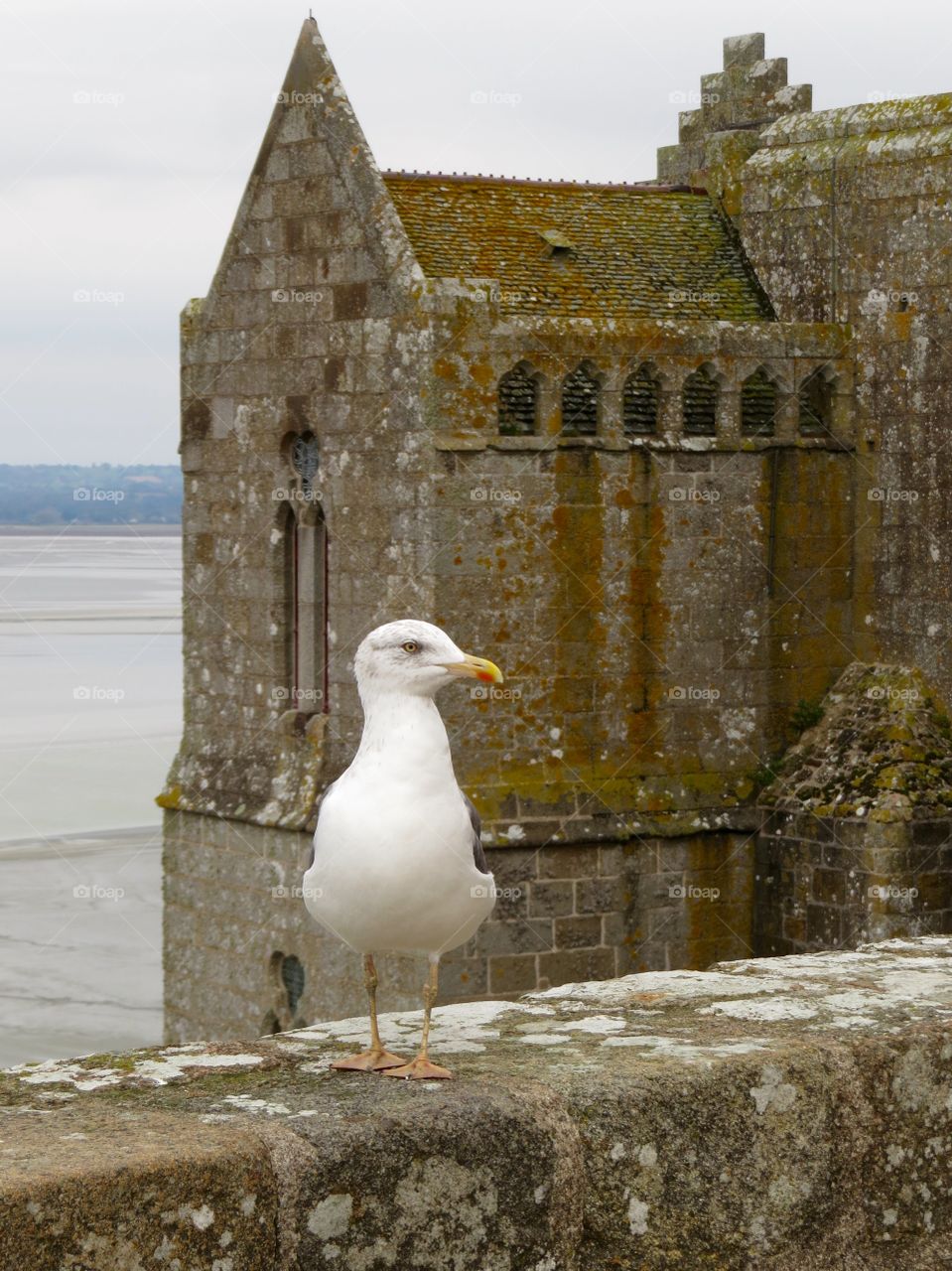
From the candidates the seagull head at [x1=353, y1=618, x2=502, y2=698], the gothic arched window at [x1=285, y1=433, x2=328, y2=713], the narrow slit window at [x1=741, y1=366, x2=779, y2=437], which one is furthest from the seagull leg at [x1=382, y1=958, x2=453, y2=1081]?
the narrow slit window at [x1=741, y1=366, x2=779, y2=437]

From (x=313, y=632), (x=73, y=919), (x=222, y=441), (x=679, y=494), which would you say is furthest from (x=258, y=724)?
(x=73, y=919)

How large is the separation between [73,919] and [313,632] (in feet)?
27.7

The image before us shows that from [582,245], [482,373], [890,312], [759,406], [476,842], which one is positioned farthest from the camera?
[582,245]

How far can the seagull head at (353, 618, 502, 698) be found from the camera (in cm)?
488

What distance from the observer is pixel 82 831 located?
87.8 ft

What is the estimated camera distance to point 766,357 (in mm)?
14547

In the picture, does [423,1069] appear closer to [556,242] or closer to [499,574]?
[499,574]

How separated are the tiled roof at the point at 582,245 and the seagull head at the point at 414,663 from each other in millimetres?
9228

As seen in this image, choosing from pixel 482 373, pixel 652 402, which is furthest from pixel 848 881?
pixel 482 373

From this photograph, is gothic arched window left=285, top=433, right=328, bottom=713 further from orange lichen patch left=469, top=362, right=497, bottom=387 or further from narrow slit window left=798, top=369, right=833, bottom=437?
narrow slit window left=798, top=369, right=833, bottom=437

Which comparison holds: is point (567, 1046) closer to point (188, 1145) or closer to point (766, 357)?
point (188, 1145)

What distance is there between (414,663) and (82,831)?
73.9 ft

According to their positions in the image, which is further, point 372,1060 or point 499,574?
point 499,574

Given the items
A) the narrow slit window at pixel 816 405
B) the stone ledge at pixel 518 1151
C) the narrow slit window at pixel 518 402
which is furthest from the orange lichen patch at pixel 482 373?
the stone ledge at pixel 518 1151
